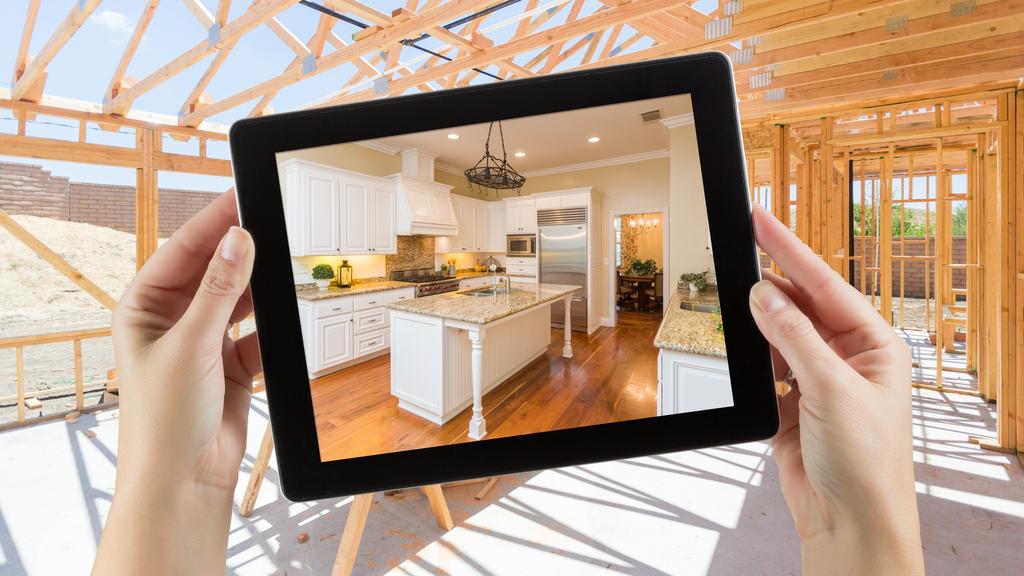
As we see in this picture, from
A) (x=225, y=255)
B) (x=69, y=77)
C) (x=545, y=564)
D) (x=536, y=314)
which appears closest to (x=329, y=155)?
(x=225, y=255)

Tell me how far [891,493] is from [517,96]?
2.55 feet

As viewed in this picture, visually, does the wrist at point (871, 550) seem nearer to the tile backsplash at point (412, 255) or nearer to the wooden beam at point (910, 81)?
the wooden beam at point (910, 81)

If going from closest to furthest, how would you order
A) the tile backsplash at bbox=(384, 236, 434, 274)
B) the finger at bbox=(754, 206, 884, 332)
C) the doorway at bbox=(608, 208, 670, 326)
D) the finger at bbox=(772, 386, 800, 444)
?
the finger at bbox=(754, 206, 884, 332), the finger at bbox=(772, 386, 800, 444), the tile backsplash at bbox=(384, 236, 434, 274), the doorway at bbox=(608, 208, 670, 326)

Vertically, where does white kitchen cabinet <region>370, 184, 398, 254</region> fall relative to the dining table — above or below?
above

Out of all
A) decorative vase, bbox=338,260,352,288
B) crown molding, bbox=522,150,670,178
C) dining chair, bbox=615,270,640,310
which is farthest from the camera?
dining chair, bbox=615,270,640,310

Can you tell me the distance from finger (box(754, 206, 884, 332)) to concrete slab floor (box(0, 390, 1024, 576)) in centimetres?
167

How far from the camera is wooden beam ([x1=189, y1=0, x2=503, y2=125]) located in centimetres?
193

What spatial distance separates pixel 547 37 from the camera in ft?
7.30

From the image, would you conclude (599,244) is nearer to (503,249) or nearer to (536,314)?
(503,249)

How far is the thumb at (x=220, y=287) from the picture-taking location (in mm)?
509

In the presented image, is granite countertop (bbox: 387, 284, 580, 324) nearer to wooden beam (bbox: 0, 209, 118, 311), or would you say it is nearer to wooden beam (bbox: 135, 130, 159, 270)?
wooden beam (bbox: 0, 209, 118, 311)

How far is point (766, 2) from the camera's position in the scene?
1.86 m

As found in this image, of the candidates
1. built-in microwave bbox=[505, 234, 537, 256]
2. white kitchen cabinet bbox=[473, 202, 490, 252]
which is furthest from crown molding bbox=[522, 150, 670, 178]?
built-in microwave bbox=[505, 234, 537, 256]

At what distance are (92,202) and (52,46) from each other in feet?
6.52
